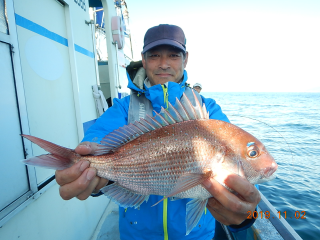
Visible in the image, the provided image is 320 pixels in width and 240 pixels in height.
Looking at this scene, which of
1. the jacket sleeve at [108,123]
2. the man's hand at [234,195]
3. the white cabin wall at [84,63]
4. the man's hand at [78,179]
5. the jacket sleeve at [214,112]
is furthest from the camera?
the white cabin wall at [84,63]

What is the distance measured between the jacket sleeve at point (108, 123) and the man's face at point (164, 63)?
0.62 metres

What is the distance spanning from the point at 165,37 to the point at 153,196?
1.94 meters

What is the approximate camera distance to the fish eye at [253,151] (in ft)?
4.69

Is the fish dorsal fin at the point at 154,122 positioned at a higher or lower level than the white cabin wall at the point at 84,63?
lower

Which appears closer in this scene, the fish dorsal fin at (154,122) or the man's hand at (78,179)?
the man's hand at (78,179)

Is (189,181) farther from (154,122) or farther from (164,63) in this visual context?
(164,63)

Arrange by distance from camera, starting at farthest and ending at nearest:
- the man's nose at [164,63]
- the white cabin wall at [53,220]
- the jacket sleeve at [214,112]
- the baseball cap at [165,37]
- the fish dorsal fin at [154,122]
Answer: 1. the man's nose at [164,63]
2. the baseball cap at [165,37]
3. the jacket sleeve at [214,112]
4. the white cabin wall at [53,220]
5. the fish dorsal fin at [154,122]

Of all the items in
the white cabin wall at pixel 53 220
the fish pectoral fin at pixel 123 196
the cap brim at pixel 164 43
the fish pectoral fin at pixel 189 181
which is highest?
the cap brim at pixel 164 43

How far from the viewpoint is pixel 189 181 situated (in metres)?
1.37

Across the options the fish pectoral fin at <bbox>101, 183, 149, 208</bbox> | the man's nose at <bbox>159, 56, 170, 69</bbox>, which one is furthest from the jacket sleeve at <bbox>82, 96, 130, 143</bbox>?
the man's nose at <bbox>159, 56, 170, 69</bbox>

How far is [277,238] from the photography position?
235 centimetres

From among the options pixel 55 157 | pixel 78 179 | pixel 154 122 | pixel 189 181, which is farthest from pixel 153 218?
pixel 55 157

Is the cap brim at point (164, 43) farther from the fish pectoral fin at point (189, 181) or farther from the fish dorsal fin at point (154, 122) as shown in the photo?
the fish pectoral fin at point (189, 181)

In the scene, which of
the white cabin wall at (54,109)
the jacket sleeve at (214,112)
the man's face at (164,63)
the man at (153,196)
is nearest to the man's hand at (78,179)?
the man at (153,196)
